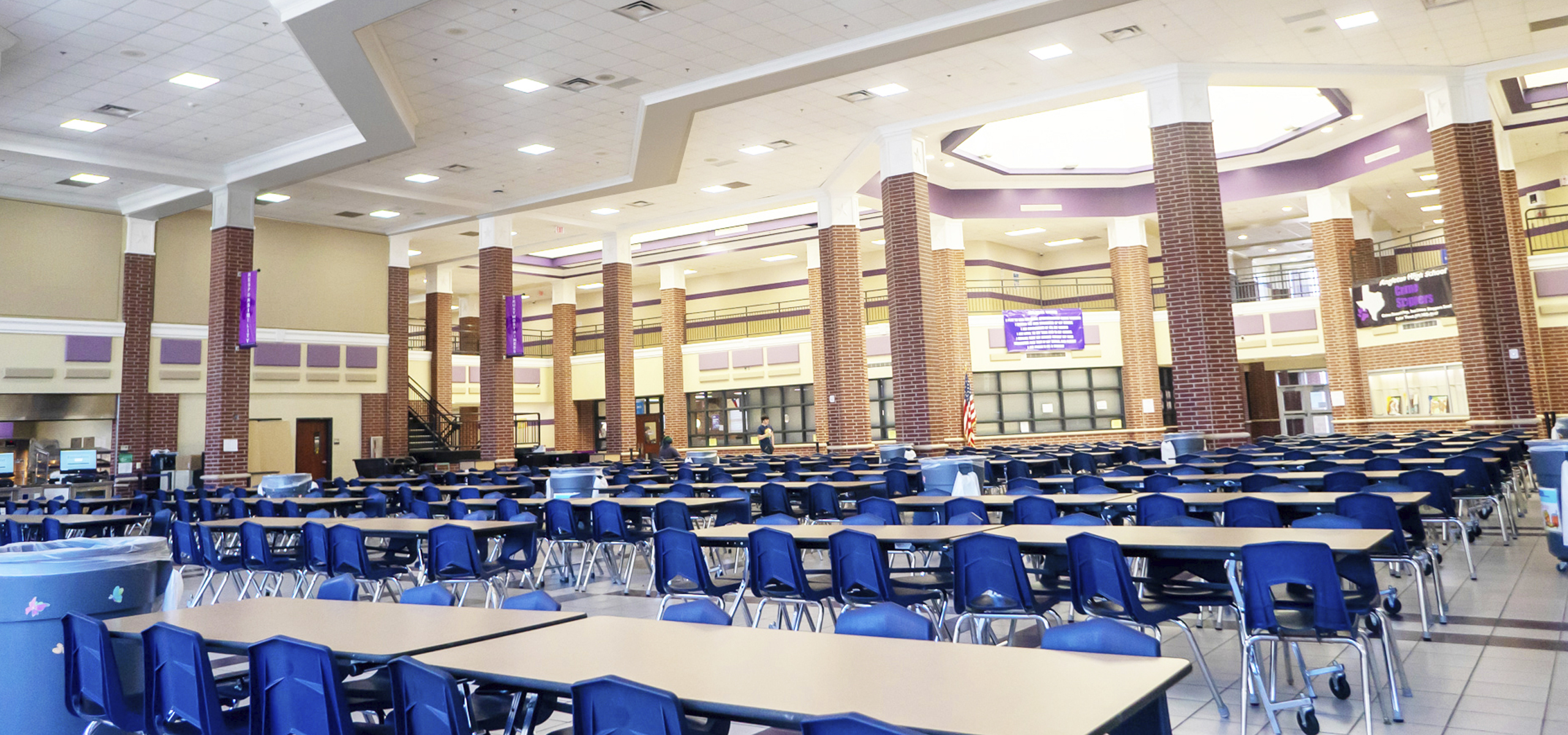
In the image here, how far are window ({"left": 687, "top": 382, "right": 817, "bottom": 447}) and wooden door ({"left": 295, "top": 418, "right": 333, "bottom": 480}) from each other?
9.20 meters

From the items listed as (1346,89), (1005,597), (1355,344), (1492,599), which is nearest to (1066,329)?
(1355,344)

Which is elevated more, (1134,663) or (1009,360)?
(1009,360)

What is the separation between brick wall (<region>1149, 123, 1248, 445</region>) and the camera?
12.7m

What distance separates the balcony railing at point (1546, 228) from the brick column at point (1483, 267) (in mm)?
5345

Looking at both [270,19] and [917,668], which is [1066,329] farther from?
[917,668]

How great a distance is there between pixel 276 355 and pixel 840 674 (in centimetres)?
1927

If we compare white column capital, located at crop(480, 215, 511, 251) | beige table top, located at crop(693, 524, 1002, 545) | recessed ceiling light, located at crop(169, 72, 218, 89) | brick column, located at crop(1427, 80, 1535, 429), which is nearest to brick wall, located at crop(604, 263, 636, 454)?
white column capital, located at crop(480, 215, 511, 251)

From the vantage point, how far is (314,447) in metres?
19.5

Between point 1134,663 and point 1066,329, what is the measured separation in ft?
65.9

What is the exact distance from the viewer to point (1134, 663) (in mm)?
2604

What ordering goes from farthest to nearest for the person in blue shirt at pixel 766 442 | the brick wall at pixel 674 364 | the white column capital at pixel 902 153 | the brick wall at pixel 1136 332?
the brick wall at pixel 674 364
the brick wall at pixel 1136 332
the person in blue shirt at pixel 766 442
the white column capital at pixel 902 153

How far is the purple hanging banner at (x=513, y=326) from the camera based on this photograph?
60.9 feet

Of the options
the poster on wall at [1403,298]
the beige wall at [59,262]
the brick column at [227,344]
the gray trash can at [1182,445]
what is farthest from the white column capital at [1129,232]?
the beige wall at [59,262]

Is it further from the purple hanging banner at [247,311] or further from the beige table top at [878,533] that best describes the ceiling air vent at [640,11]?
the purple hanging banner at [247,311]
